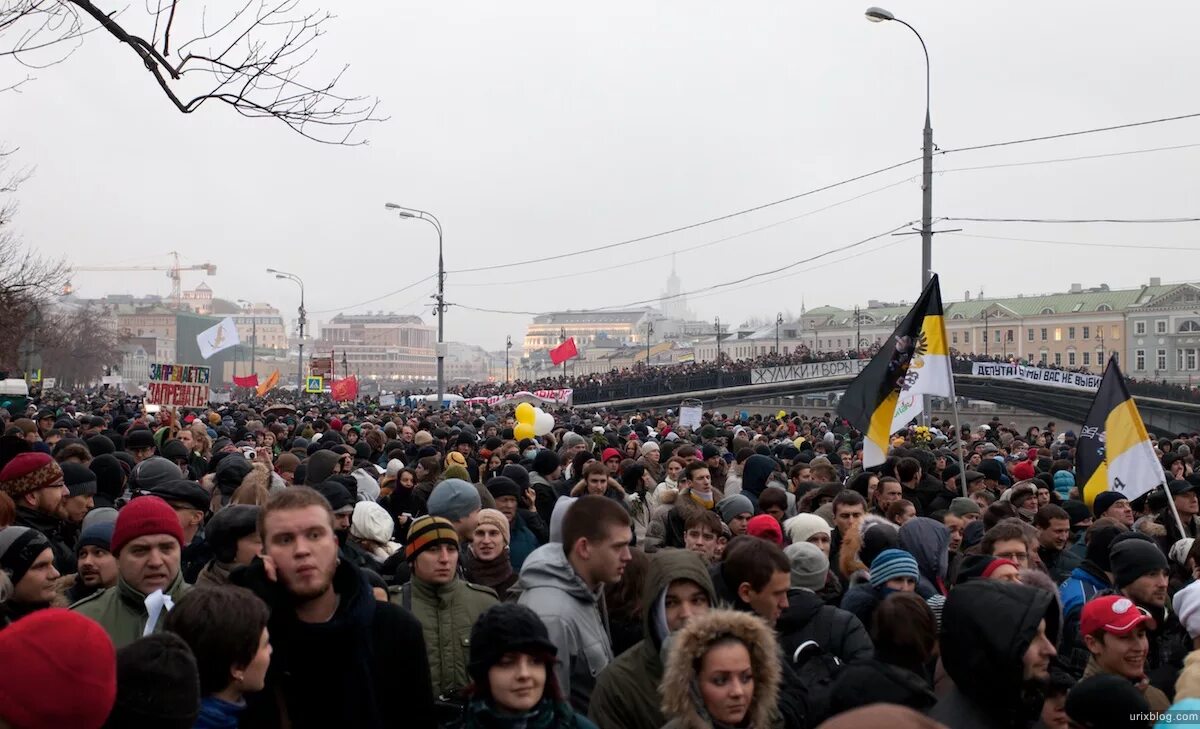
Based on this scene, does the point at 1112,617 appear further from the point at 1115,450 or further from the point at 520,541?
the point at 1115,450

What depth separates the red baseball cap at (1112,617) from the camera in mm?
4781

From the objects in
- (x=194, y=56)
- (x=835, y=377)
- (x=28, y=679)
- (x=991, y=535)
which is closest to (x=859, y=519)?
(x=991, y=535)

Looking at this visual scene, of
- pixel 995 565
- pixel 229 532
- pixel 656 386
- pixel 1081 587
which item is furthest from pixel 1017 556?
pixel 656 386

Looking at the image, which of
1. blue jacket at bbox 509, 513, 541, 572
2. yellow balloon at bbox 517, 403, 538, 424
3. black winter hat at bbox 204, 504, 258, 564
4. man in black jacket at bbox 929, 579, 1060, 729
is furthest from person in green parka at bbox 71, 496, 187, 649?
yellow balloon at bbox 517, 403, 538, 424

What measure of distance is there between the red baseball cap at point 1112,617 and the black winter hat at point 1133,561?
932 millimetres

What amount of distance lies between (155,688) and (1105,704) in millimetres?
2748

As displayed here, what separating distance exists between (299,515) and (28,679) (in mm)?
973

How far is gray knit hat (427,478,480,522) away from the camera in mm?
6797

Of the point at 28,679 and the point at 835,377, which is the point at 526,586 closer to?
the point at 28,679

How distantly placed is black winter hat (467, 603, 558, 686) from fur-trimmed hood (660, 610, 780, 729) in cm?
40

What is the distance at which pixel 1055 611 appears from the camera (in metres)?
4.32

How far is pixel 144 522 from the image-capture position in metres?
4.80

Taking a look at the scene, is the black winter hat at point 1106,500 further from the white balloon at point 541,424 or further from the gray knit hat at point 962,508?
the white balloon at point 541,424

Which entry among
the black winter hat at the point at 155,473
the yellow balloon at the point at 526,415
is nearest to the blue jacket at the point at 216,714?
the black winter hat at the point at 155,473
